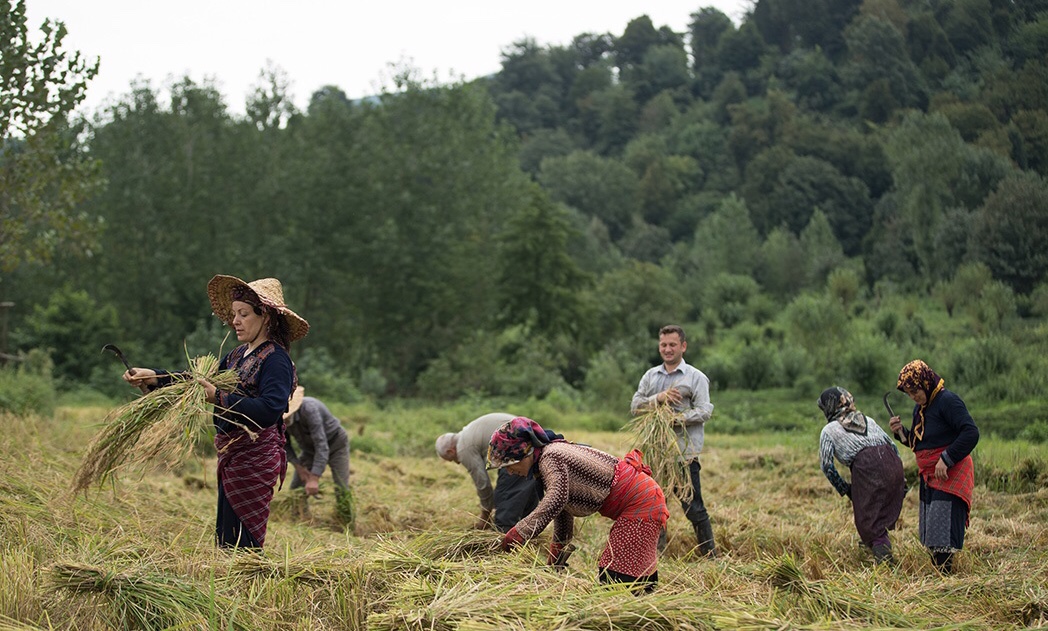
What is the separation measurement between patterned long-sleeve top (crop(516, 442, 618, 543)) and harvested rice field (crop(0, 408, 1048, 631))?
0.71 ft

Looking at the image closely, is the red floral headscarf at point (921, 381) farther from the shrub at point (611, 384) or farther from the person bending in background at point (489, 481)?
the shrub at point (611, 384)

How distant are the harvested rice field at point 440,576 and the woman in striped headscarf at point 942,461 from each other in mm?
183

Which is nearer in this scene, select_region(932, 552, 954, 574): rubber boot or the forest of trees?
select_region(932, 552, 954, 574): rubber boot

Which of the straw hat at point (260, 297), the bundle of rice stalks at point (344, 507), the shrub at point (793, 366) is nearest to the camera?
the straw hat at point (260, 297)

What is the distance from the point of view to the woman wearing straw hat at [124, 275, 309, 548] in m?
4.94

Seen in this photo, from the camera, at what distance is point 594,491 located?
4551mm

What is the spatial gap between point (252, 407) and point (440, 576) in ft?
4.19

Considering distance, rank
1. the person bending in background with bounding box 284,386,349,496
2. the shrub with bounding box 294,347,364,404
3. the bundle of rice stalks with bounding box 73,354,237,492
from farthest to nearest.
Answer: the shrub with bounding box 294,347,364,404, the person bending in background with bounding box 284,386,349,496, the bundle of rice stalks with bounding box 73,354,237,492

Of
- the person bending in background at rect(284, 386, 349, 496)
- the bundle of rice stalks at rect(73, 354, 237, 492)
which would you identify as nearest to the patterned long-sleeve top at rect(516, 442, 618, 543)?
the bundle of rice stalks at rect(73, 354, 237, 492)

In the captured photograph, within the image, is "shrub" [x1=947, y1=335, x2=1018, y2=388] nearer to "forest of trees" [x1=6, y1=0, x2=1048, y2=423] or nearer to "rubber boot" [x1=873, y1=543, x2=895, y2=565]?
"forest of trees" [x1=6, y1=0, x2=1048, y2=423]

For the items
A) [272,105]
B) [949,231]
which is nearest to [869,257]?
[949,231]

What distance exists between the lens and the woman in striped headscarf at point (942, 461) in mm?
5988

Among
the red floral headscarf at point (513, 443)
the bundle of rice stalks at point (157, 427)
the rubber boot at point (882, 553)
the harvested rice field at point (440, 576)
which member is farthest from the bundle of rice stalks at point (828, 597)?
the bundle of rice stalks at point (157, 427)

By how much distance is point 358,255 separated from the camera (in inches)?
1071
